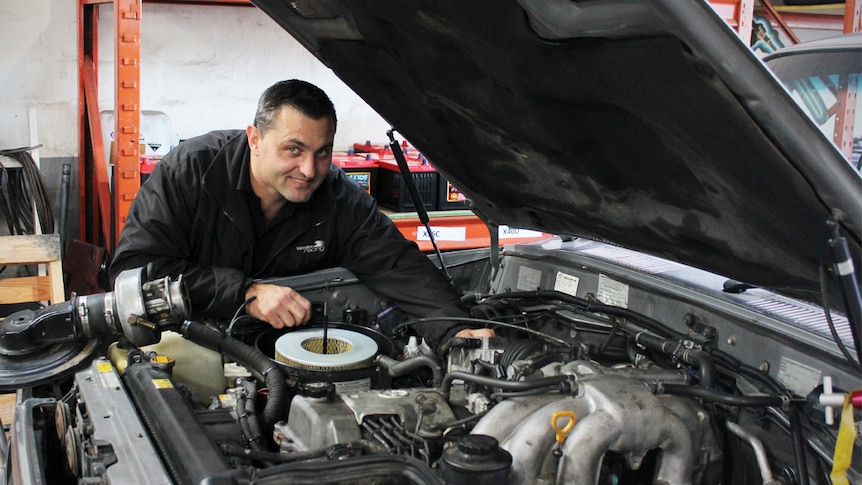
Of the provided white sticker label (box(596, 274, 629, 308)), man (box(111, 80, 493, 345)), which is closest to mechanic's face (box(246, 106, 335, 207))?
man (box(111, 80, 493, 345))

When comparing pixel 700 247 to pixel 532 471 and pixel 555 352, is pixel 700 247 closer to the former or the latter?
pixel 555 352

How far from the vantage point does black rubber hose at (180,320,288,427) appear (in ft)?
5.60

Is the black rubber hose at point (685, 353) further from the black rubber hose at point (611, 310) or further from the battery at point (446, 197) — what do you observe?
the battery at point (446, 197)

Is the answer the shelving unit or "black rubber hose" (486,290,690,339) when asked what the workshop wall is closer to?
the shelving unit

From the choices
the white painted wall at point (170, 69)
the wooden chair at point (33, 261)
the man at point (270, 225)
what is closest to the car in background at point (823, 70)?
the man at point (270, 225)

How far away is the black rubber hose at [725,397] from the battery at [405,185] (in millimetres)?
3235

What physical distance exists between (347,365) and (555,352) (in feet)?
1.64

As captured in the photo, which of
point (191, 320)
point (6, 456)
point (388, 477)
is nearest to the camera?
point (388, 477)

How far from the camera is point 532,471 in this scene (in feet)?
4.37

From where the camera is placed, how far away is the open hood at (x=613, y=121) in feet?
3.27

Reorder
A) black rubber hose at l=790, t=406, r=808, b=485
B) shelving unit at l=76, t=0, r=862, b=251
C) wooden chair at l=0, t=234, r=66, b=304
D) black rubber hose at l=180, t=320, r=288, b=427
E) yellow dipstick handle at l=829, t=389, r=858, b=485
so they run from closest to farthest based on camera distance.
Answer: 1. yellow dipstick handle at l=829, t=389, r=858, b=485
2. black rubber hose at l=790, t=406, r=808, b=485
3. black rubber hose at l=180, t=320, r=288, b=427
4. wooden chair at l=0, t=234, r=66, b=304
5. shelving unit at l=76, t=0, r=862, b=251

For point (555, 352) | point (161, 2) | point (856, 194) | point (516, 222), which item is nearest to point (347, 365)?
point (555, 352)

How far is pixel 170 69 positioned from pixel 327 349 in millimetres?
3834

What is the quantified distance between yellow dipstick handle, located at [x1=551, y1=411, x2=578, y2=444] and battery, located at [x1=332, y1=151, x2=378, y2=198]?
3.49 metres
